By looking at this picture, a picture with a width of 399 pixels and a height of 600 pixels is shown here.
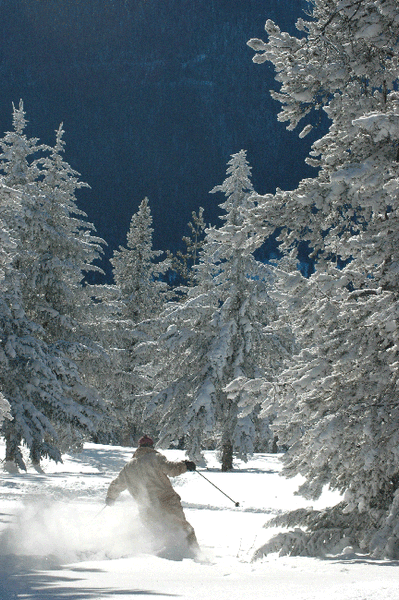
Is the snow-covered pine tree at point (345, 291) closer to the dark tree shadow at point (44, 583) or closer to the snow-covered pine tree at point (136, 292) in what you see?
the dark tree shadow at point (44, 583)

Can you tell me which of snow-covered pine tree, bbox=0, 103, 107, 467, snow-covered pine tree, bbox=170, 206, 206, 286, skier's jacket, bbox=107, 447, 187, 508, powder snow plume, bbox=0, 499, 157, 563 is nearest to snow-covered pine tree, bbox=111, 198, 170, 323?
snow-covered pine tree, bbox=170, 206, 206, 286

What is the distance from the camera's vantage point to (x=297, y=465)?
7.34 meters

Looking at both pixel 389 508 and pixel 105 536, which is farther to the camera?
pixel 105 536

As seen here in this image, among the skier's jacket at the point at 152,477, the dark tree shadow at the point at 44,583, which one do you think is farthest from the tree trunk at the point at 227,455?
the dark tree shadow at the point at 44,583

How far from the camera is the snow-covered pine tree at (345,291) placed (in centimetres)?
611

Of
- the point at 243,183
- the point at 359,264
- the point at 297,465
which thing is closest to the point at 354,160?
the point at 359,264

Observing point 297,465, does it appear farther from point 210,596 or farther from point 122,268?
point 122,268

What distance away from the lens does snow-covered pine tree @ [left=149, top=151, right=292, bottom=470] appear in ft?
64.6

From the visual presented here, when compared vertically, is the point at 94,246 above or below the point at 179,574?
Answer: above

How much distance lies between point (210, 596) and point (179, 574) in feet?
4.84

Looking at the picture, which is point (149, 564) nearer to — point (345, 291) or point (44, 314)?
point (345, 291)

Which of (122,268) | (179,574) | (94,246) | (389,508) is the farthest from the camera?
(122,268)

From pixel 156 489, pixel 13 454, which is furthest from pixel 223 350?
pixel 156 489

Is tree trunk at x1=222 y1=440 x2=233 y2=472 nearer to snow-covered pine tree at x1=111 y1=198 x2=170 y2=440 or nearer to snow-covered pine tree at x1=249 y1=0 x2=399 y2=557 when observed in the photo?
snow-covered pine tree at x1=111 y1=198 x2=170 y2=440
